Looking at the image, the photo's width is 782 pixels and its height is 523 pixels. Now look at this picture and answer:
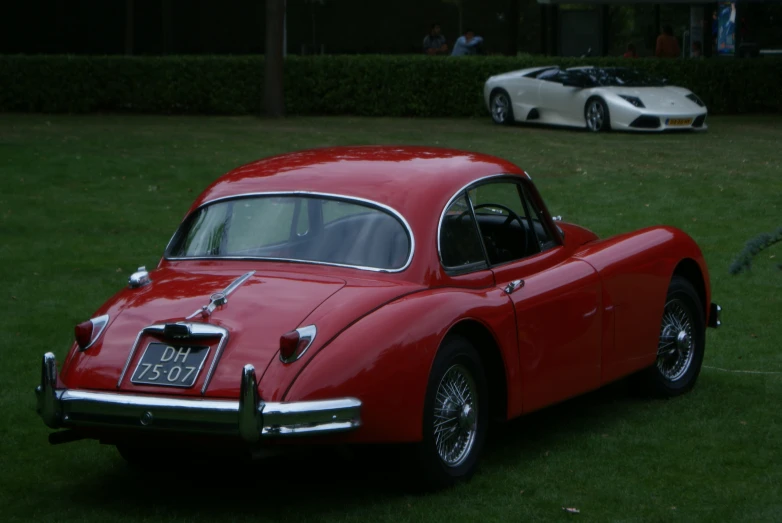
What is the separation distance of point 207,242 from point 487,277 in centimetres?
141

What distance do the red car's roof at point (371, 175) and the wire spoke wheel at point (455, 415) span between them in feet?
2.83

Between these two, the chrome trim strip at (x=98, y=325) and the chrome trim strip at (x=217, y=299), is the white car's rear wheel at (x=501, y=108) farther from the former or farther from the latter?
the chrome trim strip at (x=98, y=325)

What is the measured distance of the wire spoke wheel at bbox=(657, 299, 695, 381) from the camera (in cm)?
730

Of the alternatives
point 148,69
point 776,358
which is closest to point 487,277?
point 776,358

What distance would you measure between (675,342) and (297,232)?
8.46 feet

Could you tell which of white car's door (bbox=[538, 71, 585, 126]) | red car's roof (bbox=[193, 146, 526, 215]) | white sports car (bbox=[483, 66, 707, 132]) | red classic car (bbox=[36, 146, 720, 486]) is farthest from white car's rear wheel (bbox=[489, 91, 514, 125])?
red car's roof (bbox=[193, 146, 526, 215])

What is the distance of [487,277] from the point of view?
6.13 m

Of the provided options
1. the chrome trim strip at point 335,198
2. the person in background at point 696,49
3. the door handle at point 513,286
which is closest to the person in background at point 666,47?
the person in background at point 696,49

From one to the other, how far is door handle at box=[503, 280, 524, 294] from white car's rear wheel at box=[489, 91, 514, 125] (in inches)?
700

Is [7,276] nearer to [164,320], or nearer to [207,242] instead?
[207,242]

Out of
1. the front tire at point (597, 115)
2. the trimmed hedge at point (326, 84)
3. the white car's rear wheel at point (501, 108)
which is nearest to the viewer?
the front tire at point (597, 115)

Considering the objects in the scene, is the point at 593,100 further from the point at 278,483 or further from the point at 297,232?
the point at 278,483

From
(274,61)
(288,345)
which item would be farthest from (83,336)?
(274,61)

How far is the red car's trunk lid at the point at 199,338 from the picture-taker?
16.6 feet
